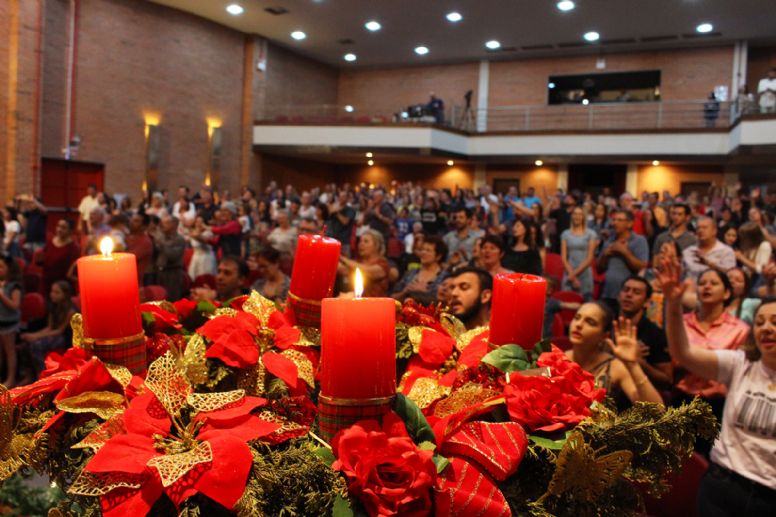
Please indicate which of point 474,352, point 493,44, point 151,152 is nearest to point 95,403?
point 474,352

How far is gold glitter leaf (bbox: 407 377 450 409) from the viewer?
41.5 inches

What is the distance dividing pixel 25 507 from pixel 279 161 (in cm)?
1845

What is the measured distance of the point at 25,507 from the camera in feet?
5.81

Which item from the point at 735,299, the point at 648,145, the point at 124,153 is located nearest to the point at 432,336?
the point at 735,299

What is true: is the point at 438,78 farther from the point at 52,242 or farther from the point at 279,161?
the point at 52,242

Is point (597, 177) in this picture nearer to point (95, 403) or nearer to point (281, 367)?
point (281, 367)

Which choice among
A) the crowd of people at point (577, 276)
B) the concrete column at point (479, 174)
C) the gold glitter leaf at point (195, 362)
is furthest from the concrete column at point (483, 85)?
the gold glitter leaf at point (195, 362)

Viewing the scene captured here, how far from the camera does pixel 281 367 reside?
3.43ft

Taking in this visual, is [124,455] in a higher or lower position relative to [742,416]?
higher

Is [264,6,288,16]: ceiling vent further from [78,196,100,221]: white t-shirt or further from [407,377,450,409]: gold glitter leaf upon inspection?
[407,377,450,409]: gold glitter leaf

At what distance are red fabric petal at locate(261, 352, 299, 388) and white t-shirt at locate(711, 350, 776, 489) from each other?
59.9 inches

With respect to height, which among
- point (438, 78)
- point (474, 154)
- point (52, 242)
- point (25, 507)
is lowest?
point (25, 507)

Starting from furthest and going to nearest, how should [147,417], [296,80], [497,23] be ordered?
[296,80] < [497,23] < [147,417]

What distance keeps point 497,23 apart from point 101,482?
17.2 metres
